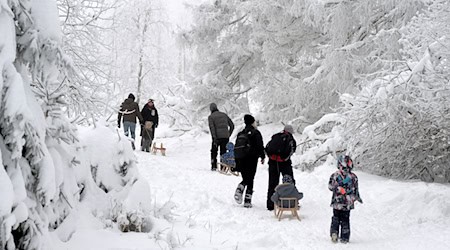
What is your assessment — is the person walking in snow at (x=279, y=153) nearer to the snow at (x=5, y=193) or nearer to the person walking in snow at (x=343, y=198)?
the person walking in snow at (x=343, y=198)

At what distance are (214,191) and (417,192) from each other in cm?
421

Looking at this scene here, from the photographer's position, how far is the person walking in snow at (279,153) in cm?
945

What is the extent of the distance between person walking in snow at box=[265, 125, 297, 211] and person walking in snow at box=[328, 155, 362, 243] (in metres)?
1.99

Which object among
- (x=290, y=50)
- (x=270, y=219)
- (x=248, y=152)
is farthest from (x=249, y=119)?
(x=290, y=50)


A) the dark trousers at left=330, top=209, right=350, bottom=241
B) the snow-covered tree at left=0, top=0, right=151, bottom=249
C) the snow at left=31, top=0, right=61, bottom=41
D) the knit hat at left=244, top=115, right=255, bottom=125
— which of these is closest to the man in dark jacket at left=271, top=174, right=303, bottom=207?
the dark trousers at left=330, top=209, right=350, bottom=241

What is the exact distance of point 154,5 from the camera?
104 feet

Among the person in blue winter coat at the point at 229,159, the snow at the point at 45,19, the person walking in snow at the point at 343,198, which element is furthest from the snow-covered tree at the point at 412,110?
the snow at the point at 45,19

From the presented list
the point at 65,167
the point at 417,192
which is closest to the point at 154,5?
the point at 417,192

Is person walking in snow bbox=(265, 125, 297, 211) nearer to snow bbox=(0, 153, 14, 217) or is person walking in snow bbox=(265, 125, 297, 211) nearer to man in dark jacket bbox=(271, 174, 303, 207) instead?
man in dark jacket bbox=(271, 174, 303, 207)

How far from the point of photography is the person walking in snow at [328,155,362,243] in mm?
7293

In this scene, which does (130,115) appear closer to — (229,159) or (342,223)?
(229,159)

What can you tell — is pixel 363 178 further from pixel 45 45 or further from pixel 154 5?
pixel 154 5

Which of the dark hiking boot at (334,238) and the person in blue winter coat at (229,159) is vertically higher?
the person in blue winter coat at (229,159)

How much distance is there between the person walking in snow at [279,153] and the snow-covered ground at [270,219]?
21.8 inches
